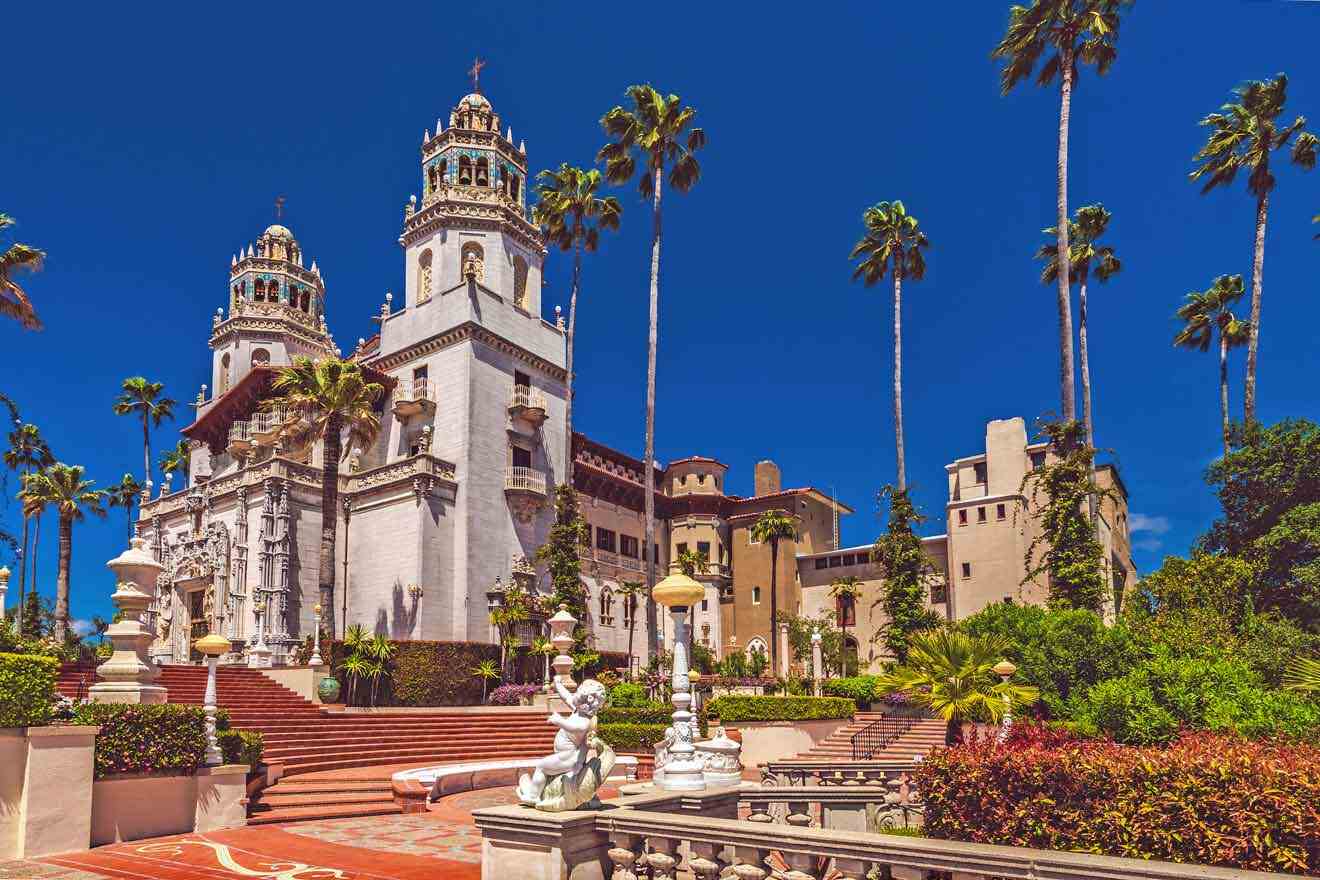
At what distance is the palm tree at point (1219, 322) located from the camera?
1922 inches

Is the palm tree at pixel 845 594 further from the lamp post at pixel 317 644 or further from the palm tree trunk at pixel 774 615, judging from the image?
the lamp post at pixel 317 644

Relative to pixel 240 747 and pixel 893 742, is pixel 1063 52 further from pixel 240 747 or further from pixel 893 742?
pixel 240 747

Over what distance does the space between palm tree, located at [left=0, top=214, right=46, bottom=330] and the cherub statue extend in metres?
21.6

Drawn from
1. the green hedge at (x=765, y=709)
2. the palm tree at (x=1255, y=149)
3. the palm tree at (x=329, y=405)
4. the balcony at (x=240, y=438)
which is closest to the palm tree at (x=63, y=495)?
the balcony at (x=240, y=438)

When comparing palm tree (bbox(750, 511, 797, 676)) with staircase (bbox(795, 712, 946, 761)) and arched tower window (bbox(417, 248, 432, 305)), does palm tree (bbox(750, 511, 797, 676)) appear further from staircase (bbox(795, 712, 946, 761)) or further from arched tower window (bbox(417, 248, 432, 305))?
arched tower window (bbox(417, 248, 432, 305))

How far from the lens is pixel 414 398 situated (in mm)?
41719

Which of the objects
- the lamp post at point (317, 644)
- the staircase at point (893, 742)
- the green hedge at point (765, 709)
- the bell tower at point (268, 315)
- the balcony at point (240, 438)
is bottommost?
the staircase at point (893, 742)

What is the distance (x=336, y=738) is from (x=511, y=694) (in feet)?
37.5

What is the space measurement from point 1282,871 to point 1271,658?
77.4ft

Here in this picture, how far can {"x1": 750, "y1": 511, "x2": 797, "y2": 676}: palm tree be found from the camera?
53938 mm

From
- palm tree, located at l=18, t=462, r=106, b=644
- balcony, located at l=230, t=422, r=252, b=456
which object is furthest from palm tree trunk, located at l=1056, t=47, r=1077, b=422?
palm tree, located at l=18, t=462, r=106, b=644

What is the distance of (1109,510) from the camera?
5094 cm

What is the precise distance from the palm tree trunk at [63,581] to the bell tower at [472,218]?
20854 mm

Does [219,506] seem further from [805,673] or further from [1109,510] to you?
[1109,510]
